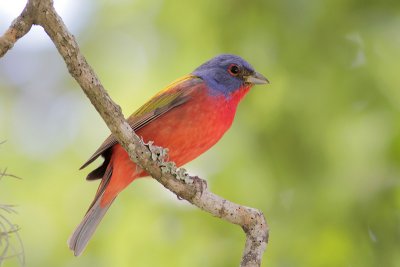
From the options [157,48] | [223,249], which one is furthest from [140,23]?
[223,249]

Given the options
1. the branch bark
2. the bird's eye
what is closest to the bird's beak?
the bird's eye

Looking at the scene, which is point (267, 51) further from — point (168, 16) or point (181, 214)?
point (181, 214)

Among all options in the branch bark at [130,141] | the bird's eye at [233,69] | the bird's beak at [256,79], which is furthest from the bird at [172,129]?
the branch bark at [130,141]

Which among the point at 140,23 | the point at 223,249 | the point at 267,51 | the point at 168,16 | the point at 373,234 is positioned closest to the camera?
the point at 373,234

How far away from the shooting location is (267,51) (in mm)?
5152

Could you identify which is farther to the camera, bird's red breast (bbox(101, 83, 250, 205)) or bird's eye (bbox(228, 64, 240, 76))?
bird's eye (bbox(228, 64, 240, 76))

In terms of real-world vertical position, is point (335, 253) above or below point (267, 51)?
below

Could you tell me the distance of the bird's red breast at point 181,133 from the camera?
479 centimetres

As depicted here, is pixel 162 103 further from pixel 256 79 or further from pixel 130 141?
pixel 130 141

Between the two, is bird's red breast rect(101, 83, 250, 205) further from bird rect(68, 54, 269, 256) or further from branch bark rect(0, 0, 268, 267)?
branch bark rect(0, 0, 268, 267)

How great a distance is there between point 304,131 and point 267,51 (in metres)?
0.69

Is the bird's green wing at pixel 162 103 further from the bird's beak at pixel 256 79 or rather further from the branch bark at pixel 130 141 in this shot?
the branch bark at pixel 130 141

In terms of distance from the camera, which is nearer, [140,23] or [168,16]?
[168,16]

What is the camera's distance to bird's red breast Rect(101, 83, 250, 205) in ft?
15.7
